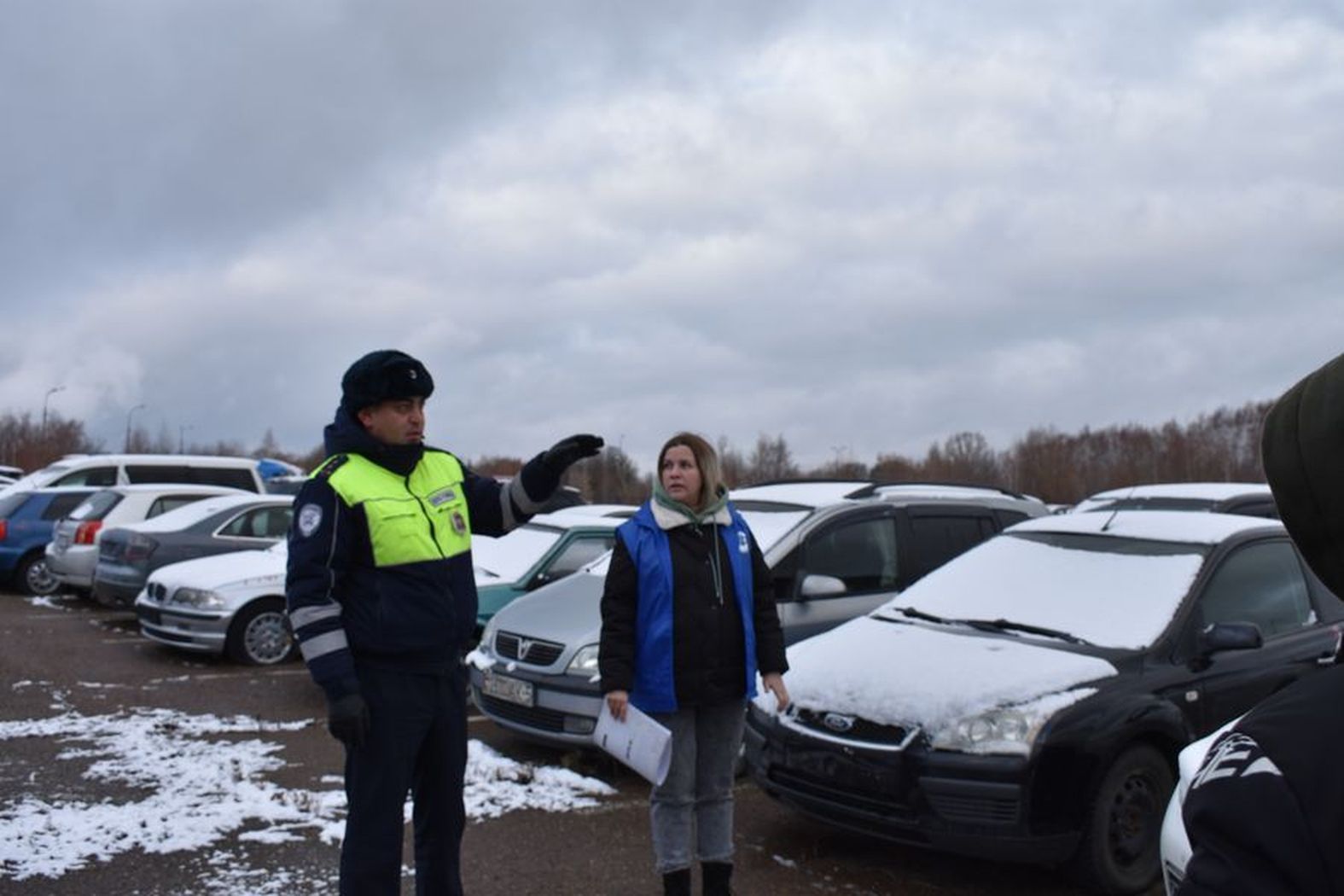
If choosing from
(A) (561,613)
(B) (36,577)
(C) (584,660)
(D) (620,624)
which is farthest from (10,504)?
(D) (620,624)

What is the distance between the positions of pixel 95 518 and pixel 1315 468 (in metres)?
15.5

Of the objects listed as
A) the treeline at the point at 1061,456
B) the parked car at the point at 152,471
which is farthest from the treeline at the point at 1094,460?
the parked car at the point at 152,471

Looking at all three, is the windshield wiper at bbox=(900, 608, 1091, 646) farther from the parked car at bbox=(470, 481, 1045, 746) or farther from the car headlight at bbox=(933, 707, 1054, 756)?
the parked car at bbox=(470, 481, 1045, 746)

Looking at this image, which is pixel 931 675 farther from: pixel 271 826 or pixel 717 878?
pixel 271 826

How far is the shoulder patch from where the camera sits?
12.2ft

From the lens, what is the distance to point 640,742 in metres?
4.48

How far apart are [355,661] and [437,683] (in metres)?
0.28

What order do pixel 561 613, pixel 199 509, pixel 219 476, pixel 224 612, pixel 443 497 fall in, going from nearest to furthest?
pixel 443 497 < pixel 561 613 < pixel 224 612 < pixel 199 509 < pixel 219 476

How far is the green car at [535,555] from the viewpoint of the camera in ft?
29.0

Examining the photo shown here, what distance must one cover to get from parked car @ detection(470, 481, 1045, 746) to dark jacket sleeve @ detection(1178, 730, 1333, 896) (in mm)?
5484

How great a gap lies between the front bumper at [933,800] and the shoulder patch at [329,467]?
2.42 metres

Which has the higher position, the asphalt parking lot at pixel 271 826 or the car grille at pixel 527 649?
the car grille at pixel 527 649

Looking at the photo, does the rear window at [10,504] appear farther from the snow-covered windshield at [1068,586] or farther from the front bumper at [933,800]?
the front bumper at [933,800]

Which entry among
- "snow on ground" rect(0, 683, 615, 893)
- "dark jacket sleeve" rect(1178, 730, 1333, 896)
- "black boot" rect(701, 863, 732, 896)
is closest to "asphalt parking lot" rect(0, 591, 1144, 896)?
"snow on ground" rect(0, 683, 615, 893)
